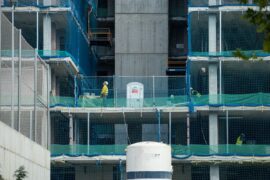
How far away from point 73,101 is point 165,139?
791 cm

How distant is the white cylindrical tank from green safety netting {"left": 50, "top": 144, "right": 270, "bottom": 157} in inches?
606

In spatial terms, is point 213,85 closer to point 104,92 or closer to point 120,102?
point 120,102

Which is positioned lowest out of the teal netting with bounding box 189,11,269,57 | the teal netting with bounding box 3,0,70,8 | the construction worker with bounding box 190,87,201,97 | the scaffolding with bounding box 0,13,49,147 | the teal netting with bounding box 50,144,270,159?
the teal netting with bounding box 50,144,270,159

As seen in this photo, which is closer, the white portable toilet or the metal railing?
the metal railing

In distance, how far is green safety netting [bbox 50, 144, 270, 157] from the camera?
6612 cm

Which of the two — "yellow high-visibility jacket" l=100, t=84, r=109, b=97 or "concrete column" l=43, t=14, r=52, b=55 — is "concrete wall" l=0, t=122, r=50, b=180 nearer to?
"yellow high-visibility jacket" l=100, t=84, r=109, b=97

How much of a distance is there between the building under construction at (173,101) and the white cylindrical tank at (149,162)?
1460 cm

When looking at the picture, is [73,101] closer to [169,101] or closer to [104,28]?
[169,101]

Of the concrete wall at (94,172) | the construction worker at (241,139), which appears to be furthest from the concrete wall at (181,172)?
the concrete wall at (94,172)

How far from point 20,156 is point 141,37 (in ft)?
157

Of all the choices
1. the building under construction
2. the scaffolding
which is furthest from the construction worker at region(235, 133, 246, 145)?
the scaffolding

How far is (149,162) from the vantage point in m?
50.5

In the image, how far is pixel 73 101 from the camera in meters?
69.0

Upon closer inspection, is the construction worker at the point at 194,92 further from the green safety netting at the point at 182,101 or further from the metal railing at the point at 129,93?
the metal railing at the point at 129,93
